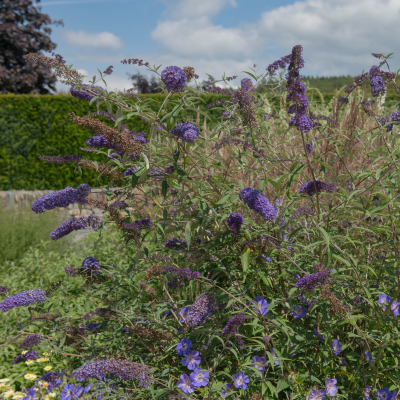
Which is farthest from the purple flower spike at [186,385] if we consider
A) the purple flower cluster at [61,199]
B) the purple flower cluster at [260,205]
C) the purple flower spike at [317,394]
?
the purple flower cluster at [61,199]

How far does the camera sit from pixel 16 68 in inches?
737

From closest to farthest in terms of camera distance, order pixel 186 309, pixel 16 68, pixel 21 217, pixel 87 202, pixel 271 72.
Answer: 1. pixel 87 202
2. pixel 186 309
3. pixel 271 72
4. pixel 21 217
5. pixel 16 68

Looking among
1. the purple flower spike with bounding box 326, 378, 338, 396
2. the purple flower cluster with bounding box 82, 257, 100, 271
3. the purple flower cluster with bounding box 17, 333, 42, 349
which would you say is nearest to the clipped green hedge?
the purple flower cluster with bounding box 82, 257, 100, 271

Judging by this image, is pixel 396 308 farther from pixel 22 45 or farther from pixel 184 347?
pixel 22 45

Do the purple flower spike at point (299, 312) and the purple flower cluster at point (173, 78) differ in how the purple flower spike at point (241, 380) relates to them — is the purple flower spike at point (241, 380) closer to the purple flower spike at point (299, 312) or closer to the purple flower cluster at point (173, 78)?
the purple flower spike at point (299, 312)

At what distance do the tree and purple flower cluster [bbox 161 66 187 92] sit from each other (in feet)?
61.4

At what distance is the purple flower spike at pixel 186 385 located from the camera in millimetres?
1938

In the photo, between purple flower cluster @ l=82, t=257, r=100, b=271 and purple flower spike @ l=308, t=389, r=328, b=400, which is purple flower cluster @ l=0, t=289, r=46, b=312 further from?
purple flower spike @ l=308, t=389, r=328, b=400

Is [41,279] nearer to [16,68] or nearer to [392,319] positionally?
[392,319]

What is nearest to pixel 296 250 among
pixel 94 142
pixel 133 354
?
pixel 133 354

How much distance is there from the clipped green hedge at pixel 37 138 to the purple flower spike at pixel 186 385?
9228mm

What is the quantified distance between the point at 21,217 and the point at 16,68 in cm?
1495

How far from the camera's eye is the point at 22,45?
62.2ft

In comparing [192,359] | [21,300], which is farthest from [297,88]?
[21,300]
